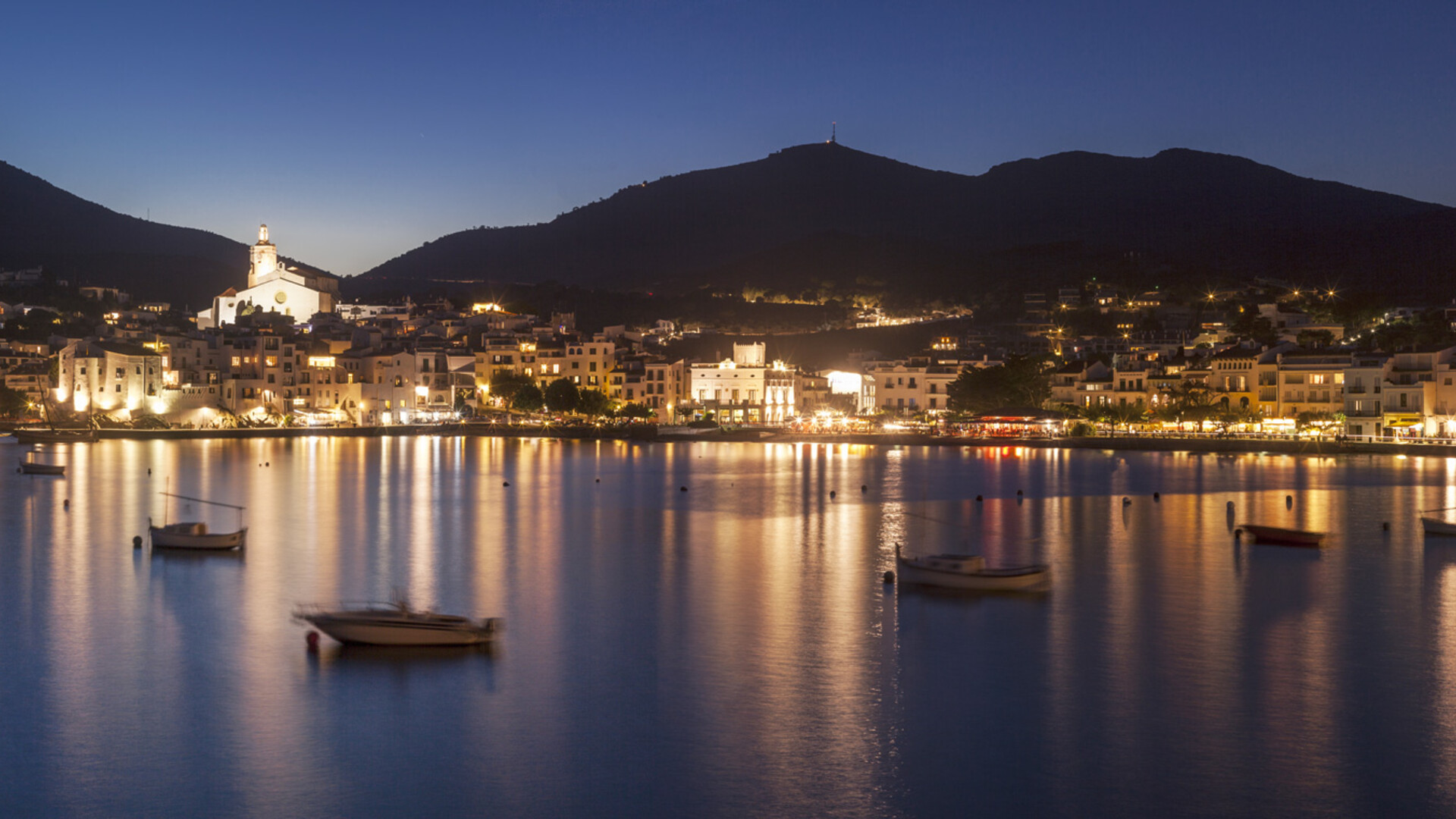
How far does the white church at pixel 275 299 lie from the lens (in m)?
74.8

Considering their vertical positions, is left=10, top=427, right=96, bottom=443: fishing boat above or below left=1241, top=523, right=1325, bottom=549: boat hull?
above

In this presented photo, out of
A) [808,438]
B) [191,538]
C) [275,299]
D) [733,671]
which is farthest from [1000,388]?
[275,299]

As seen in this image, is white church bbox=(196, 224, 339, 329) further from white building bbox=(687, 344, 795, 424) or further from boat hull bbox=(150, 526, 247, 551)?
boat hull bbox=(150, 526, 247, 551)

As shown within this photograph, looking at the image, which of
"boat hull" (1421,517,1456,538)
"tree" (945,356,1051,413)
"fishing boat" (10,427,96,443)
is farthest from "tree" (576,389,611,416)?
"boat hull" (1421,517,1456,538)

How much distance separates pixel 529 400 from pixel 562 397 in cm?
208

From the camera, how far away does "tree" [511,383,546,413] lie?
5872 centimetres

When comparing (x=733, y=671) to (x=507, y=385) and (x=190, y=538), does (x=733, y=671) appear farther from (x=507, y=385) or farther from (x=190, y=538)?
(x=507, y=385)

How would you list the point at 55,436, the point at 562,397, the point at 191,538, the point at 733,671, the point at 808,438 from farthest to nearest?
the point at 562,397, the point at 808,438, the point at 55,436, the point at 191,538, the point at 733,671

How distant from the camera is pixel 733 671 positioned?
1201cm

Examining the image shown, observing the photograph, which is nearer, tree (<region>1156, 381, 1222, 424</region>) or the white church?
tree (<region>1156, 381, 1222, 424</region>)

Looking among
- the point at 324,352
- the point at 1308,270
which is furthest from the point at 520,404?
the point at 1308,270

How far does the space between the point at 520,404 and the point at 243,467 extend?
2245 centimetres

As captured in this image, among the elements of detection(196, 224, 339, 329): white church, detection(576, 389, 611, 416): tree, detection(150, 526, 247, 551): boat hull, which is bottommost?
detection(150, 526, 247, 551): boat hull

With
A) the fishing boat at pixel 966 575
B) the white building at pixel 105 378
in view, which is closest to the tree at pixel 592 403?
the white building at pixel 105 378
